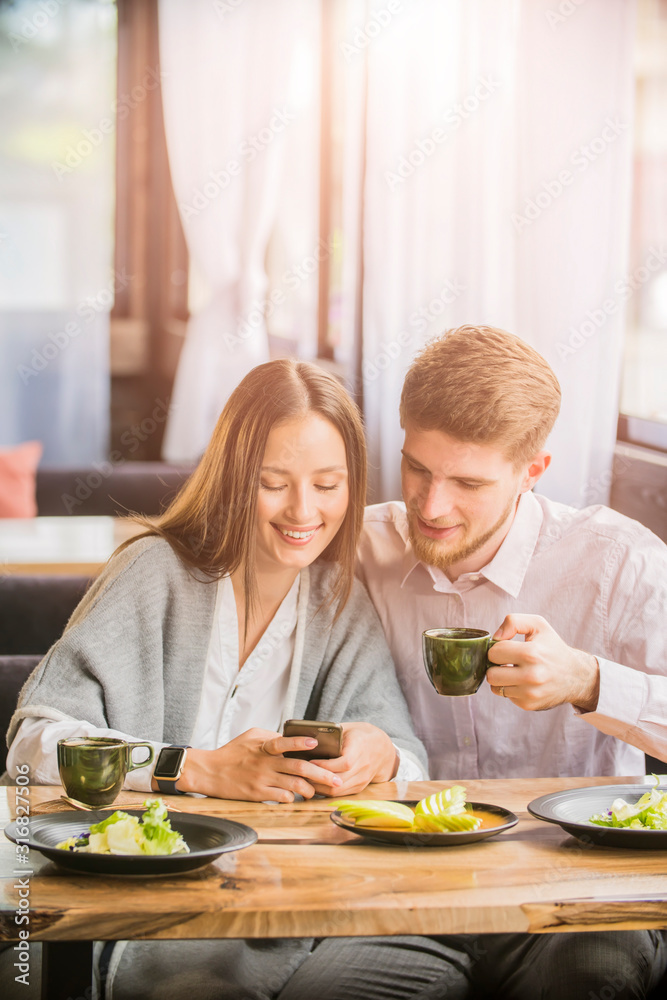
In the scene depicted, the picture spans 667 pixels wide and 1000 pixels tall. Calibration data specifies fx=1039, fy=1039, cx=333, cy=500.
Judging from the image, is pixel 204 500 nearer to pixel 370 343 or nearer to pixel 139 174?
pixel 370 343

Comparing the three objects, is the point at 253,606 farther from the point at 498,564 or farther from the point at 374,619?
the point at 498,564

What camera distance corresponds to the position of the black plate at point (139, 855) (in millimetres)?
928

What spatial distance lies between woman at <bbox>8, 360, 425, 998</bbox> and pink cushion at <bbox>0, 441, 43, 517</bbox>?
7.67 ft

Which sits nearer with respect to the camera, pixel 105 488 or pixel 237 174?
pixel 105 488

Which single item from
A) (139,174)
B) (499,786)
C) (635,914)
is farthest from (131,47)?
(635,914)

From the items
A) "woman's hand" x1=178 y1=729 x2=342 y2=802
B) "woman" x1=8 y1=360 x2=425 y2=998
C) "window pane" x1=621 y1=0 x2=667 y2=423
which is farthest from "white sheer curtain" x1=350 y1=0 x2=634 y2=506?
"woman's hand" x1=178 y1=729 x2=342 y2=802

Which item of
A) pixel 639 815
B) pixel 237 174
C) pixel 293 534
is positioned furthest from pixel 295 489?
pixel 237 174

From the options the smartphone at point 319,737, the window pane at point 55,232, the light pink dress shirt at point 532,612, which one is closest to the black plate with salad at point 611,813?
the smartphone at point 319,737

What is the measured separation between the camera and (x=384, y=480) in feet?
9.75

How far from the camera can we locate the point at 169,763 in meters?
1.21

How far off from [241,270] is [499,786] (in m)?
A: 3.21

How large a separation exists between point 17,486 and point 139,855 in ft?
9.86

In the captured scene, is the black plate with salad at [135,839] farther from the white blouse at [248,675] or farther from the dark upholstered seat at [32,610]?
the dark upholstered seat at [32,610]

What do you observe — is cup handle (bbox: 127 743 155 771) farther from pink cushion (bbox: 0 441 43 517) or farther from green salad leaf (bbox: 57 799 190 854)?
pink cushion (bbox: 0 441 43 517)
